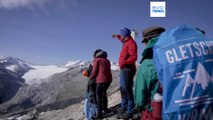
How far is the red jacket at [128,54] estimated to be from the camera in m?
7.20

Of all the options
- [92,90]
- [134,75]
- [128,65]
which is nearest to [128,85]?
[128,65]

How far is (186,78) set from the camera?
8.60ft

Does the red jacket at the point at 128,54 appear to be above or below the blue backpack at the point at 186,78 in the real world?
above

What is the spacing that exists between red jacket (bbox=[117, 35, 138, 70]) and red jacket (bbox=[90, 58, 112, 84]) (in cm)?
118

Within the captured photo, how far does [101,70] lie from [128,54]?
142 centimetres

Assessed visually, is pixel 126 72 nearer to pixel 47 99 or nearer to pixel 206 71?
pixel 206 71

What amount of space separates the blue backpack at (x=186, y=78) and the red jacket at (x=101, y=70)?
5.65 m

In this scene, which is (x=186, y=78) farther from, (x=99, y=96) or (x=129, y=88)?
(x=99, y=96)

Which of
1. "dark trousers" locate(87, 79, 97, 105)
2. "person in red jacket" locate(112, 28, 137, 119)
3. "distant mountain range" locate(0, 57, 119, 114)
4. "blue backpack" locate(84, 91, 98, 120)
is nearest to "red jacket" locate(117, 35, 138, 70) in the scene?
"person in red jacket" locate(112, 28, 137, 119)

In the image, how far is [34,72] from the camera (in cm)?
18075

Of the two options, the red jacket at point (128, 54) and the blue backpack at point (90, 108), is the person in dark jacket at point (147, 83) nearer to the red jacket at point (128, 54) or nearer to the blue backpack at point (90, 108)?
the red jacket at point (128, 54)

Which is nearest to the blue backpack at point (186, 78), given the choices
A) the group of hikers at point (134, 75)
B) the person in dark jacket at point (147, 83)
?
the group of hikers at point (134, 75)

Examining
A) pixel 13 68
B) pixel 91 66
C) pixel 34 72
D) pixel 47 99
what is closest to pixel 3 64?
pixel 13 68

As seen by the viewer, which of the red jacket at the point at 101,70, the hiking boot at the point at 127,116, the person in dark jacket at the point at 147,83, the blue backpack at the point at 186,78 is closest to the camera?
the blue backpack at the point at 186,78
